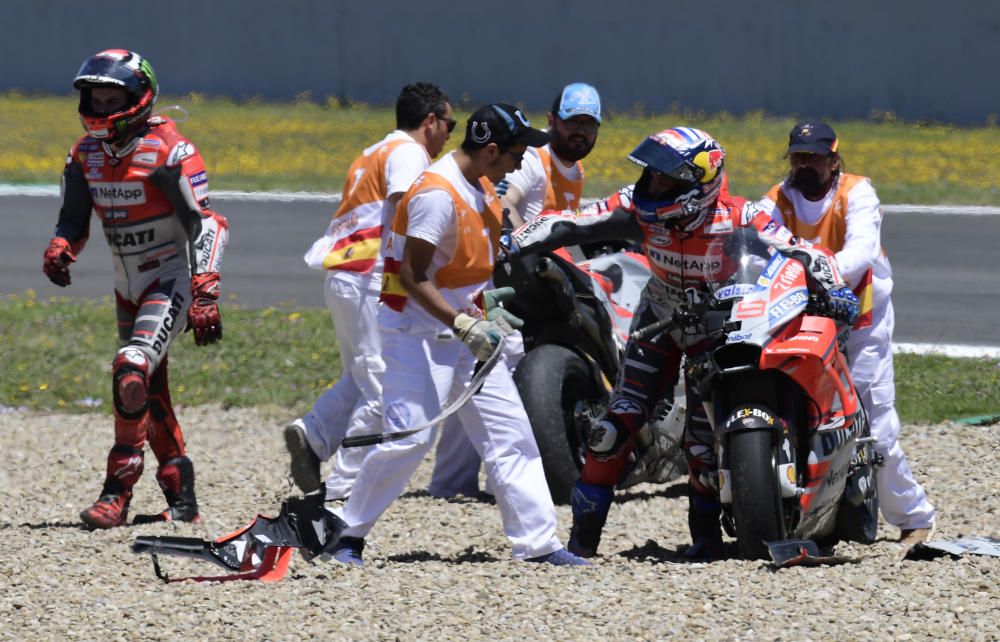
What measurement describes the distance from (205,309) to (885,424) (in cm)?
300

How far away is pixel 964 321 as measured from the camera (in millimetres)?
13719

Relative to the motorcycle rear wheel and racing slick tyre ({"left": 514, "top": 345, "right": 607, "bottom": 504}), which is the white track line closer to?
racing slick tyre ({"left": 514, "top": 345, "right": 607, "bottom": 504})

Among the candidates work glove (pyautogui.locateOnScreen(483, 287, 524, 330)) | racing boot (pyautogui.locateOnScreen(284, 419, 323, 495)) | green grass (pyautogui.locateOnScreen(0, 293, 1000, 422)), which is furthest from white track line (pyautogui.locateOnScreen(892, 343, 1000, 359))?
work glove (pyautogui.locateOnScreen(483, 287, 524, 330))

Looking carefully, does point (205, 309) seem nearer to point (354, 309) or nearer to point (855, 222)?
point (354, 309)

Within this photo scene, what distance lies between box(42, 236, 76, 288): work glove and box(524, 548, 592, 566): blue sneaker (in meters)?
2.59

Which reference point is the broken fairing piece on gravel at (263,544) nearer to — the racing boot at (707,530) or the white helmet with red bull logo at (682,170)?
the racing boot at (707,530)

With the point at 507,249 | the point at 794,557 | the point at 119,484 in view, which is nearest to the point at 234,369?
the point at 119,484

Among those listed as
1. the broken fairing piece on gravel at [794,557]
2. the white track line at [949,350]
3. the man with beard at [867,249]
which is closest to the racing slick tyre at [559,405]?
the man with beard at [867,249]

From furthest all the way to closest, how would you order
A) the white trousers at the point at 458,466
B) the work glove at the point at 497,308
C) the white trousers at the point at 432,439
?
the white trousers at the point at 458,466
the work glove at the point at 497,308
the white trousers at the point at 432,439

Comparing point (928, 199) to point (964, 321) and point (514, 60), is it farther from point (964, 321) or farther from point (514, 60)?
point (514, 60)

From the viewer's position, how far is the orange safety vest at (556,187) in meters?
8.84

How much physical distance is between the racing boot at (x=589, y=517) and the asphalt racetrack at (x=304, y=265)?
21.2ft

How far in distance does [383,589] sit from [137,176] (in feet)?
9.05

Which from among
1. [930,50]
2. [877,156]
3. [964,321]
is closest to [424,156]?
[964,321]
